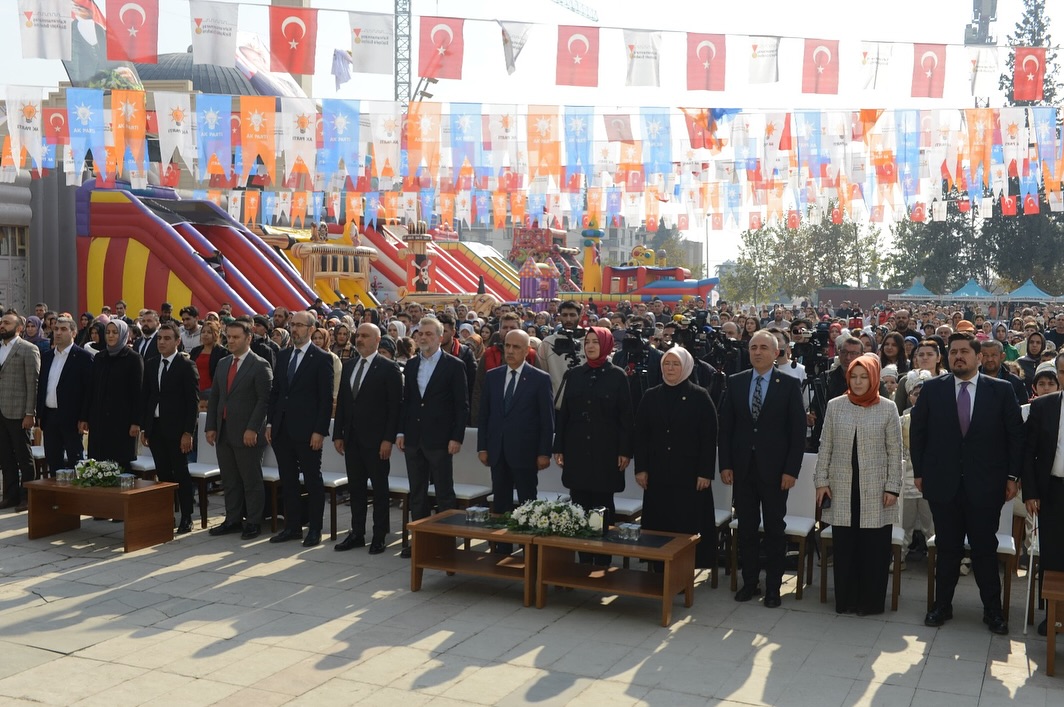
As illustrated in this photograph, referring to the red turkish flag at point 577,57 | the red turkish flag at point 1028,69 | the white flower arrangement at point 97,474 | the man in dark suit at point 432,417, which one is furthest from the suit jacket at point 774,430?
the red turkish flag at point 1028,69

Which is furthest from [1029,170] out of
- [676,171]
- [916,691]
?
[916,691]

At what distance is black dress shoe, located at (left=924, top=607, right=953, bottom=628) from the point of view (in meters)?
6.20

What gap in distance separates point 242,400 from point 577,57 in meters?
A: 5.18

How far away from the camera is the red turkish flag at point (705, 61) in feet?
36.3

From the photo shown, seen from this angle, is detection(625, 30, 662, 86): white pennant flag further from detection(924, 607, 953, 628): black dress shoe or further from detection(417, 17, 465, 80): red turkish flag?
detection(924, 607, 953, 628): black dress shoe

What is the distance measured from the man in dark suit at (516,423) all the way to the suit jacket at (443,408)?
0.62 ft

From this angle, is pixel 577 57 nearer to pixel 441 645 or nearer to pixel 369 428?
pixel 369 428

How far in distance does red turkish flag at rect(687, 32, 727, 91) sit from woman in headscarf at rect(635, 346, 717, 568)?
5.12 m

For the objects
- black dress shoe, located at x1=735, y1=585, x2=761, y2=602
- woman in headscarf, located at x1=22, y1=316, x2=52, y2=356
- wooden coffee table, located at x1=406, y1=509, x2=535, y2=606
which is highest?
woman in headscarf, located at x1=22, y1=316, x2=52, y2=356

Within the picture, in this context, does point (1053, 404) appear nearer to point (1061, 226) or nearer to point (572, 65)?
point (572, 65)

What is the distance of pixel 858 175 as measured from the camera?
17.6 metres

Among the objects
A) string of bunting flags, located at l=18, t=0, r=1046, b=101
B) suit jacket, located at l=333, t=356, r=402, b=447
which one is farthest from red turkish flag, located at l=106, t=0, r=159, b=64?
suit jacket, located at l=333, t=356, r=402, b=447

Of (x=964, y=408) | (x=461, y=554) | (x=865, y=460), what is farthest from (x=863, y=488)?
(x=461, y=554)

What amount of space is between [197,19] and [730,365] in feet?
20.3
